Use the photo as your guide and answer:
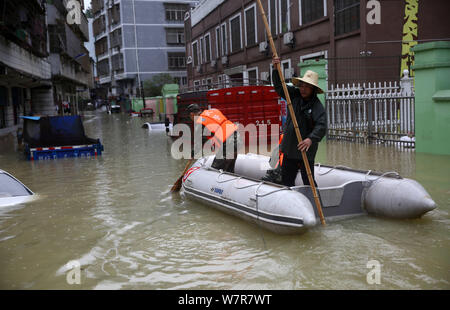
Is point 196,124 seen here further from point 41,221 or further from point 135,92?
point 135,92

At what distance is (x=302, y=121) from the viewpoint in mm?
6391

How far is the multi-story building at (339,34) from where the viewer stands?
17.2 meters

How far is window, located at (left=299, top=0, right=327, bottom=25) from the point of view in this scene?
20.2 m

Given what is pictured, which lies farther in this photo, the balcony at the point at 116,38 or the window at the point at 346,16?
the balcony at the point at 116,38

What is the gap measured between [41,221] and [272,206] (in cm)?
357

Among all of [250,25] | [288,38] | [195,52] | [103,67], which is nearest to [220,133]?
[288,38]

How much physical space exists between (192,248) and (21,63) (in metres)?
22.8

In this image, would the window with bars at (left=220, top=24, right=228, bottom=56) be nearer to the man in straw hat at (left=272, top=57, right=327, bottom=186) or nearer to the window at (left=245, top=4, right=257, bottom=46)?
the window at (left=245, top=4, right=257, bottom=46)

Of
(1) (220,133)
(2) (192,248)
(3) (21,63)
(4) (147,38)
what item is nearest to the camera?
(2) (192,248)

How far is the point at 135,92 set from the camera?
6425cm

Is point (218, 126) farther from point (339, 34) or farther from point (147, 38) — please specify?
point (147, 38)

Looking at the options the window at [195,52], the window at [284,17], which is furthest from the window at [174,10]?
the window at [284,17]


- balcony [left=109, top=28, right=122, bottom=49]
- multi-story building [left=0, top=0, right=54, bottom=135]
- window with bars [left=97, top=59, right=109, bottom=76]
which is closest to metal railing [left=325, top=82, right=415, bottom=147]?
multi-story building [left=0, top=0, right=54, bottom=135]

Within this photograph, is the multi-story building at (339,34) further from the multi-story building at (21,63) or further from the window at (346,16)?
the multi-story building at (21,63)
